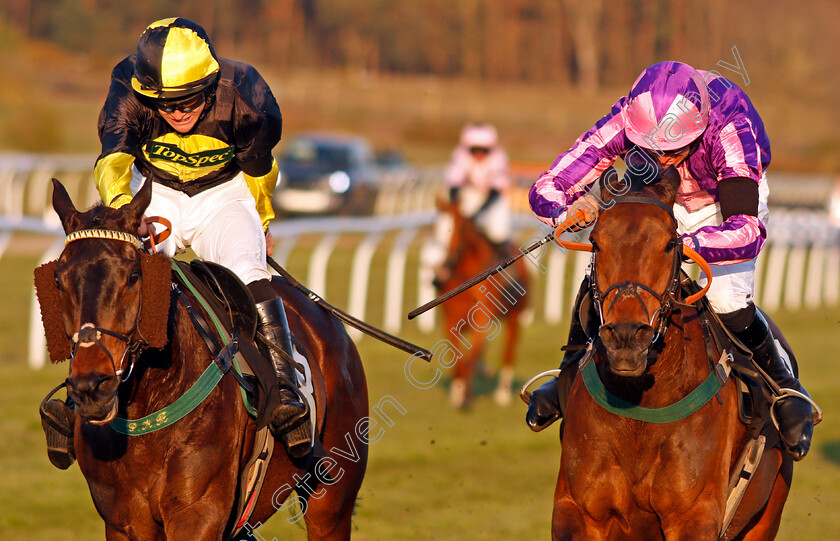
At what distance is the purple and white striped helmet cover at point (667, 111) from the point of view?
404 centimetres

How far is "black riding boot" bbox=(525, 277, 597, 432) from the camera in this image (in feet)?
14.5

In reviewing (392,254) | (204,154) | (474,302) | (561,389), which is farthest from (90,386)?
(392,254)

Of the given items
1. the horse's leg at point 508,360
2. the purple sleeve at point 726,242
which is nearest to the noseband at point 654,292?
the purple sleeve at point 726,242

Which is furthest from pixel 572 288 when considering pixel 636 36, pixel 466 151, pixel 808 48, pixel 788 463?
pixel 636 36

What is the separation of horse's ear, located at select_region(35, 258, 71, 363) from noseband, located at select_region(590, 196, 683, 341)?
5.17 ft

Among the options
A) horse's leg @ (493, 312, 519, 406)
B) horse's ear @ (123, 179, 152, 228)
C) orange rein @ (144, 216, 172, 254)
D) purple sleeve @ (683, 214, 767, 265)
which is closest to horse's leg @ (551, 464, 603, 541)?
purple sleeve @ (683, 214, 767, 265)

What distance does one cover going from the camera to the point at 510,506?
22.9 feet

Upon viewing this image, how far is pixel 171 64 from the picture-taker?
4105mm

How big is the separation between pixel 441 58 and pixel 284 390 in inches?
1609

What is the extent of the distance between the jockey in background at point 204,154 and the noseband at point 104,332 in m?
0.44

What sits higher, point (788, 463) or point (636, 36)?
point (788, 463)

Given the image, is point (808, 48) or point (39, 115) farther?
point (39, 115)

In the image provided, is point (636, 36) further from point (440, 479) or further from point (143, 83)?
point (143, 83)

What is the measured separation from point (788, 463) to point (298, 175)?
67.0 feet
